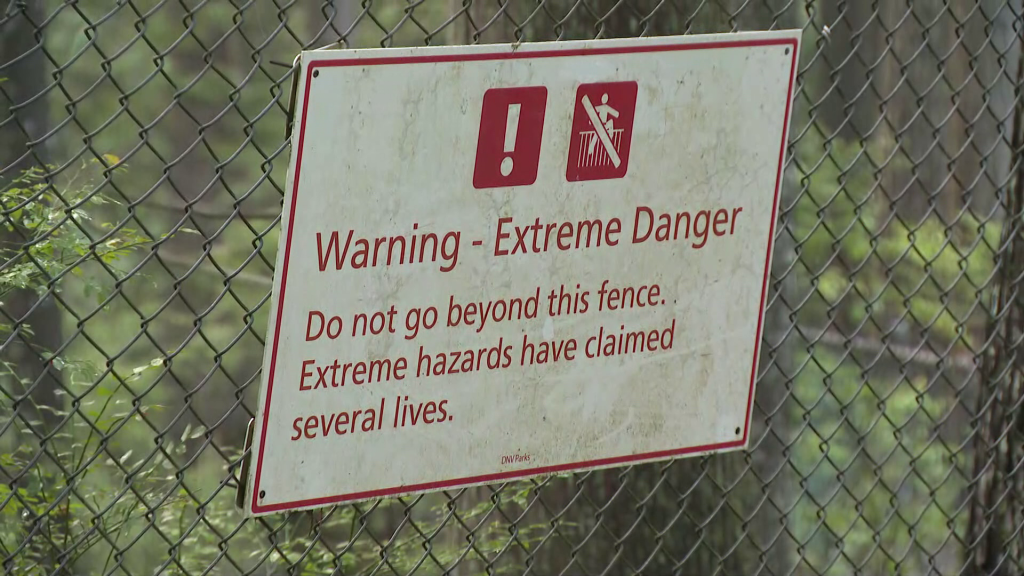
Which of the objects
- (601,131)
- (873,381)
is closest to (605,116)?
(601,131)

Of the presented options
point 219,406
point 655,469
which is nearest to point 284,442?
point 655,469

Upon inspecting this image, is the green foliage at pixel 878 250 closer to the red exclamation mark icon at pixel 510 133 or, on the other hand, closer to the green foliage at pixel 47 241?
the red exclamation mark icon at pixel 510 133

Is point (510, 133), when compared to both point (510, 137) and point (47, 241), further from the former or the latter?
point (47, 241)

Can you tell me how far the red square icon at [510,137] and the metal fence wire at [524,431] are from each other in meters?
0.15

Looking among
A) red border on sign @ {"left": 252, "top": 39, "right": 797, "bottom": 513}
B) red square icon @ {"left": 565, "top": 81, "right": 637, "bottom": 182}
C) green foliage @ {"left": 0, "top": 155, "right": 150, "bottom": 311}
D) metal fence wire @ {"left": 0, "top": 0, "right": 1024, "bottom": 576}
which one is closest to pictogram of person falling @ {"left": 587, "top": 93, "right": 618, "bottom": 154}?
red square icon @ {"left": 565, "top": 81, "right": 637, "bottom": 182}

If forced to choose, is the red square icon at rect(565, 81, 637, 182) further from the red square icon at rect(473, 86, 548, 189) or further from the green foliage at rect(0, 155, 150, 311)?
the green foliage at rect(0, 155, 150, 311)

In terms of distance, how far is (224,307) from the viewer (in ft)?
26.9

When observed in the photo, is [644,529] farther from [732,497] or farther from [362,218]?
[362,218]

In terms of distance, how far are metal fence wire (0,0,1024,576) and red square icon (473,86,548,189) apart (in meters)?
0.15

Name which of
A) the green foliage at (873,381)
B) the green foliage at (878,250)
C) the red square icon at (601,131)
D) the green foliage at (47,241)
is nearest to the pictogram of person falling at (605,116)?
the red square icon at (601,131)

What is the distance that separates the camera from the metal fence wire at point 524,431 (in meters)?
2.25

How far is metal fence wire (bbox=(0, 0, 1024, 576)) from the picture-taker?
2248 mm

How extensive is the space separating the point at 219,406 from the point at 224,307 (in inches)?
55.4

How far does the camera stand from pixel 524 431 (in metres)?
2.34
